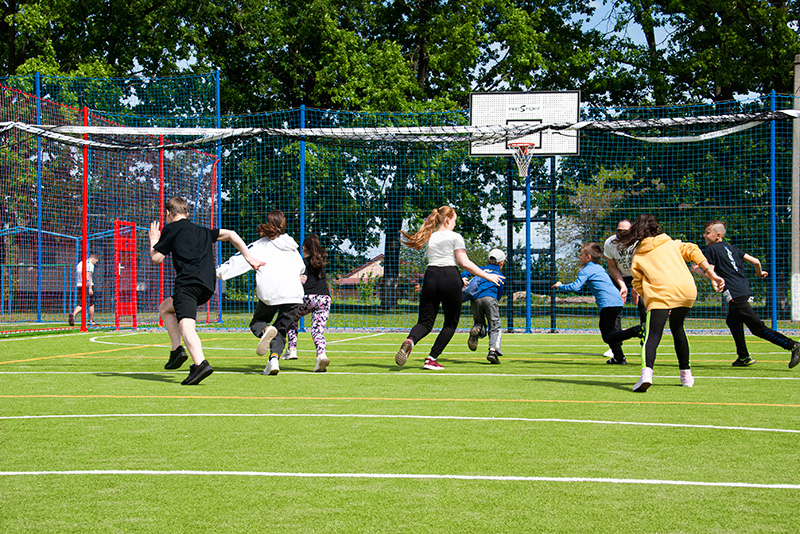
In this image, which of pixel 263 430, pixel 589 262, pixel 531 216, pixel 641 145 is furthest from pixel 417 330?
pixel 641 145

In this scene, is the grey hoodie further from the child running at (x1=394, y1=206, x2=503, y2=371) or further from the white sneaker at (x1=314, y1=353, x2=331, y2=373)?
the child running at (x1=394, y1=206, x2=503, y2=371)

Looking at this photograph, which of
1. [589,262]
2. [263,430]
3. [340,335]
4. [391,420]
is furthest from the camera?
[340,335]

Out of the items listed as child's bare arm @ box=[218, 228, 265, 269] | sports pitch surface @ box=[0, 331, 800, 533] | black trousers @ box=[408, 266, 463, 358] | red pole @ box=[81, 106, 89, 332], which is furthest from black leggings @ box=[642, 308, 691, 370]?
red pole @ box=[81, 106, 89, 332]

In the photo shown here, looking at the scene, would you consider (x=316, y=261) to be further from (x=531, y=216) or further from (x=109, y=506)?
(x=531, y=216)

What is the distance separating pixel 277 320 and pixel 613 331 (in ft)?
14.6

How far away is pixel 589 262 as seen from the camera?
11.9 metres

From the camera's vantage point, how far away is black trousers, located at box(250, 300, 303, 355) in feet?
31.6

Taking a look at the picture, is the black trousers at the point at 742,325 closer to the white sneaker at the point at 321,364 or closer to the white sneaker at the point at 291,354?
the white sneaker at the point at 321,364

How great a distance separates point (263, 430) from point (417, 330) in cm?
418

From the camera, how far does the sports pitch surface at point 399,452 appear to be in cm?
380

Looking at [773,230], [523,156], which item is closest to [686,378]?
[523,156]

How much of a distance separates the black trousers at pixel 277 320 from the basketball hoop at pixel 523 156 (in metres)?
8.83

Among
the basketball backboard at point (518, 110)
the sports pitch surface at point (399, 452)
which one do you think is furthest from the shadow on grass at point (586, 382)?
the basketball backboard at point (518, 110)

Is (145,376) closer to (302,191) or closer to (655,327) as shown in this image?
(655,327)
